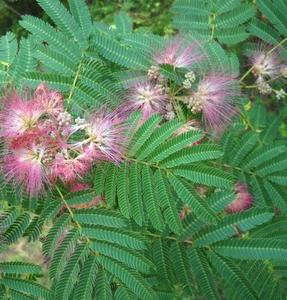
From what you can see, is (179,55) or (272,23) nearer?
(179,55)

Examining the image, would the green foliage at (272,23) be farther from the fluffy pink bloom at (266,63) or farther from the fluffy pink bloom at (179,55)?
the fluffy pink bloom at (179,55)

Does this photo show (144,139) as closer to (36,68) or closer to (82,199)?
(82,199)

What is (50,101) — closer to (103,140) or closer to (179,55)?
(103,140)

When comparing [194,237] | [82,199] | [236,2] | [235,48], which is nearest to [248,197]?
[194,237]

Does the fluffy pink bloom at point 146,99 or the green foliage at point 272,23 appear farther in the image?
the green foliage at point 272,23

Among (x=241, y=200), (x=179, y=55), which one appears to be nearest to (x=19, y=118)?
(x=179, y=55)

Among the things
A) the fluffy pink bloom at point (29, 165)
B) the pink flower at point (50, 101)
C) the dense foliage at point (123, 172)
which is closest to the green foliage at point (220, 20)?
the dense foliage at point (123, 172)
